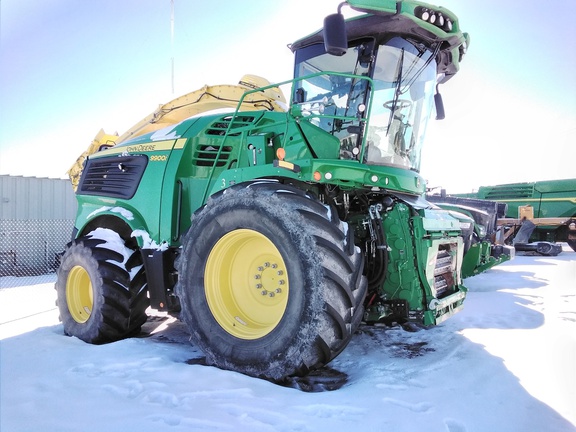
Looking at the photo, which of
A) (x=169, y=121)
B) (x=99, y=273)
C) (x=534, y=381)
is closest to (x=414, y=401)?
(x=534, y=381)

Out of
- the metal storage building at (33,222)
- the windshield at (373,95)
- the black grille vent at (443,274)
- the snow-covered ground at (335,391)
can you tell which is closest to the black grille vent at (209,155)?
the windshield at (373,95)

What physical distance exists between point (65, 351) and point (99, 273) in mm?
787

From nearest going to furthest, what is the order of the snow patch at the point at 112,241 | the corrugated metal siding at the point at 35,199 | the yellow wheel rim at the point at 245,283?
the yellow wheel rim at the point at 245,283 < the snow patch at the point at 112,241 < the corrugated metal siding at the point at 35,199

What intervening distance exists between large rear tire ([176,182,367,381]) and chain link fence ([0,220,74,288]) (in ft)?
27.9

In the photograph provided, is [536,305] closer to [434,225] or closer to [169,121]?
[434,225]

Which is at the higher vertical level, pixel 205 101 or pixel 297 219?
pixel 205 101

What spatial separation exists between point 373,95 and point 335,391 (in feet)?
7.87

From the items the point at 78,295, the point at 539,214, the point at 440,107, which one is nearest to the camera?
the point at 78,295

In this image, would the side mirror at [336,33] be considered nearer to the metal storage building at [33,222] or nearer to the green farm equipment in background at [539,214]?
the metal storage building at [33,222]

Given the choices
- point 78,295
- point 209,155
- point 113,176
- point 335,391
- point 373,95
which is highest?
point 373,95

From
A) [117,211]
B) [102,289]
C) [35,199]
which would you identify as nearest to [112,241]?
[117,211]

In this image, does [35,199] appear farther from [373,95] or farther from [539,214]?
[539,214]

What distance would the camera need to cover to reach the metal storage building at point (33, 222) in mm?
11039

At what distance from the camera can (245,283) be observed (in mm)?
3525
